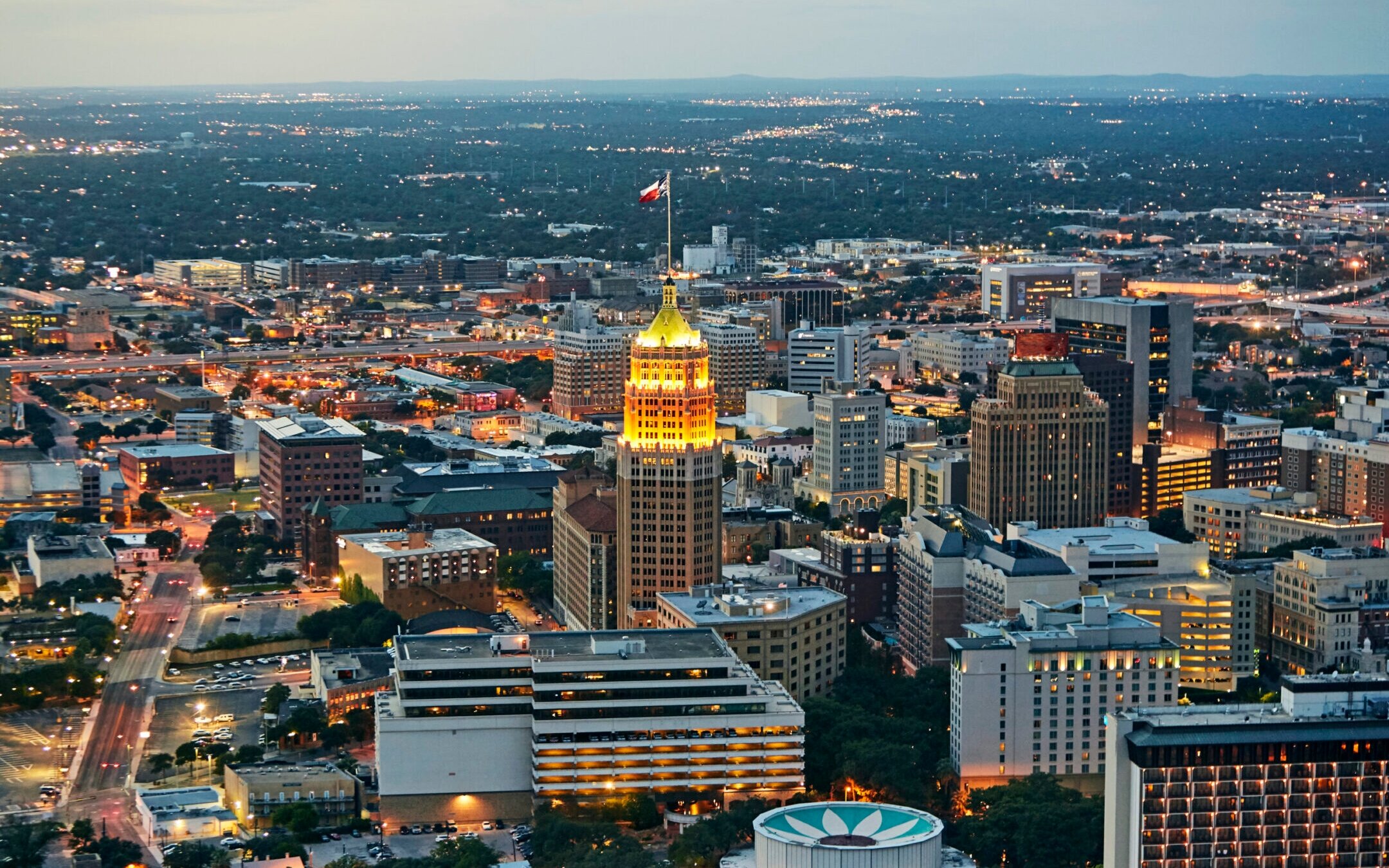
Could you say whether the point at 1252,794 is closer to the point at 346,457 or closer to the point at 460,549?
the point at 460,549

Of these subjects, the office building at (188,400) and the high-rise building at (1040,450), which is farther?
the office building at (188,400)

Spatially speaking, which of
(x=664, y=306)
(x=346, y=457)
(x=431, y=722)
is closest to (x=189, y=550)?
(x=346, y=457)

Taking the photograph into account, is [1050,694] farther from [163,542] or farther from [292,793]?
[163,542]

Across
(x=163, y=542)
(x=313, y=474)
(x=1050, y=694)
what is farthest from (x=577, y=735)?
(x=163, y=542)

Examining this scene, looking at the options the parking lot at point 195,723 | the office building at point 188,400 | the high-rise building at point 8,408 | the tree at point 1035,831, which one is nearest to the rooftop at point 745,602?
the tree at point 1035,831

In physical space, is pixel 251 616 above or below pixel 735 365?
below

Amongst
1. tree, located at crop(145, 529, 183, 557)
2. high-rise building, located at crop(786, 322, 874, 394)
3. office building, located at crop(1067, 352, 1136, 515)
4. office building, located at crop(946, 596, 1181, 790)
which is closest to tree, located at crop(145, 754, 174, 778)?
office building, located at crop(946, 596, 1181, 790)

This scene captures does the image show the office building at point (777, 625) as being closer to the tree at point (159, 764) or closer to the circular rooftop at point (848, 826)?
the circular rooftop at point (848, 826)
